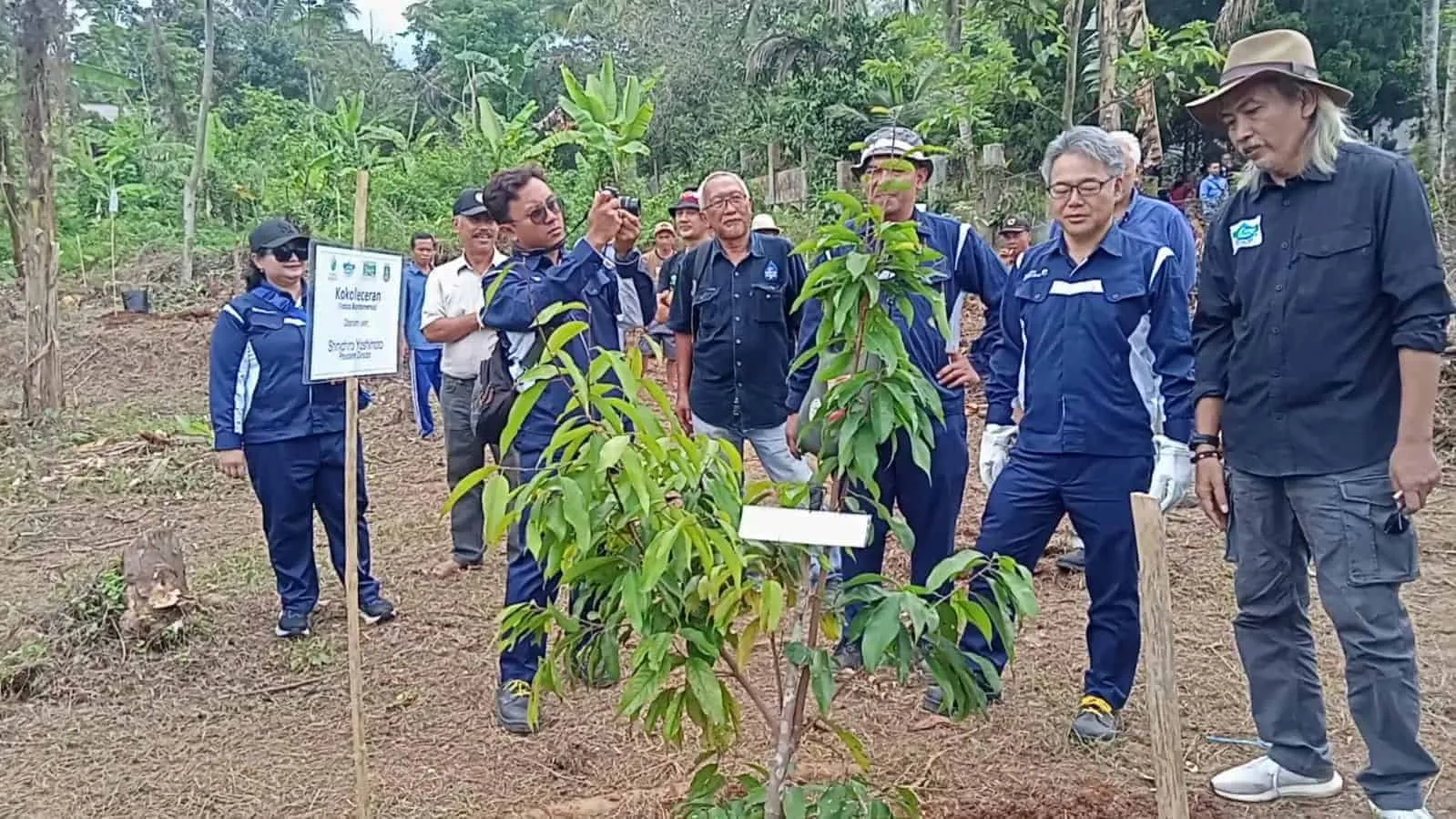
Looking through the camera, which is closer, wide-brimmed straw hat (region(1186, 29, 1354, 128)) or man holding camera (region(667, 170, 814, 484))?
wide-brimmed straw hat (region(1186, 29, 1354, 128))

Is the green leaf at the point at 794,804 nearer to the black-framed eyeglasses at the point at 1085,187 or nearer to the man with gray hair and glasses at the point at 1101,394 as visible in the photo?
the man with gray hair and glasses at the point at 1101,394

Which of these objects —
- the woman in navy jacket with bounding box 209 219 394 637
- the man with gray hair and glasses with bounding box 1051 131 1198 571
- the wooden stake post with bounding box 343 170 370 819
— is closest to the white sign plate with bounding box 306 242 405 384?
the wooden stake post with bounding box 343 170 370 819

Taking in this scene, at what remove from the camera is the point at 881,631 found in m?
2.02

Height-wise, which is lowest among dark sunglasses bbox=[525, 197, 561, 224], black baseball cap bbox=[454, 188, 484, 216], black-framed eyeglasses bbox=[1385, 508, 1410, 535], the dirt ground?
the dirt ground

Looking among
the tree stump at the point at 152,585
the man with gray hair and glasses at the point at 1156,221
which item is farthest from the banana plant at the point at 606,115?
the tree stump at the point at 152,585

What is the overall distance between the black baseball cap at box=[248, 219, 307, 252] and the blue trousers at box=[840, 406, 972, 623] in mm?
2439

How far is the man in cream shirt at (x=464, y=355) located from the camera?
5359 mm

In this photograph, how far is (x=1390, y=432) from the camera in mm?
2707

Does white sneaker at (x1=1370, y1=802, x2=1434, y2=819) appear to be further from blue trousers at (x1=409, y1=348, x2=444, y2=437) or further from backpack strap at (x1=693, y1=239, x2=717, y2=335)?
blue trousers at (x1=409, y1=348, x2=444, y2=437)

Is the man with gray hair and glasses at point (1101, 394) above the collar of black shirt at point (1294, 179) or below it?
below

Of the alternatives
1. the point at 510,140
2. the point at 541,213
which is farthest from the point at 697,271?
the point at 510,140

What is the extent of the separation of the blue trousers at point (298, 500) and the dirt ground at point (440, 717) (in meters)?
0.24

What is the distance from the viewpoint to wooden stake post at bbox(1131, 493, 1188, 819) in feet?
6.64

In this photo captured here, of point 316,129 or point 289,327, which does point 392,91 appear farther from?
point 289,327
